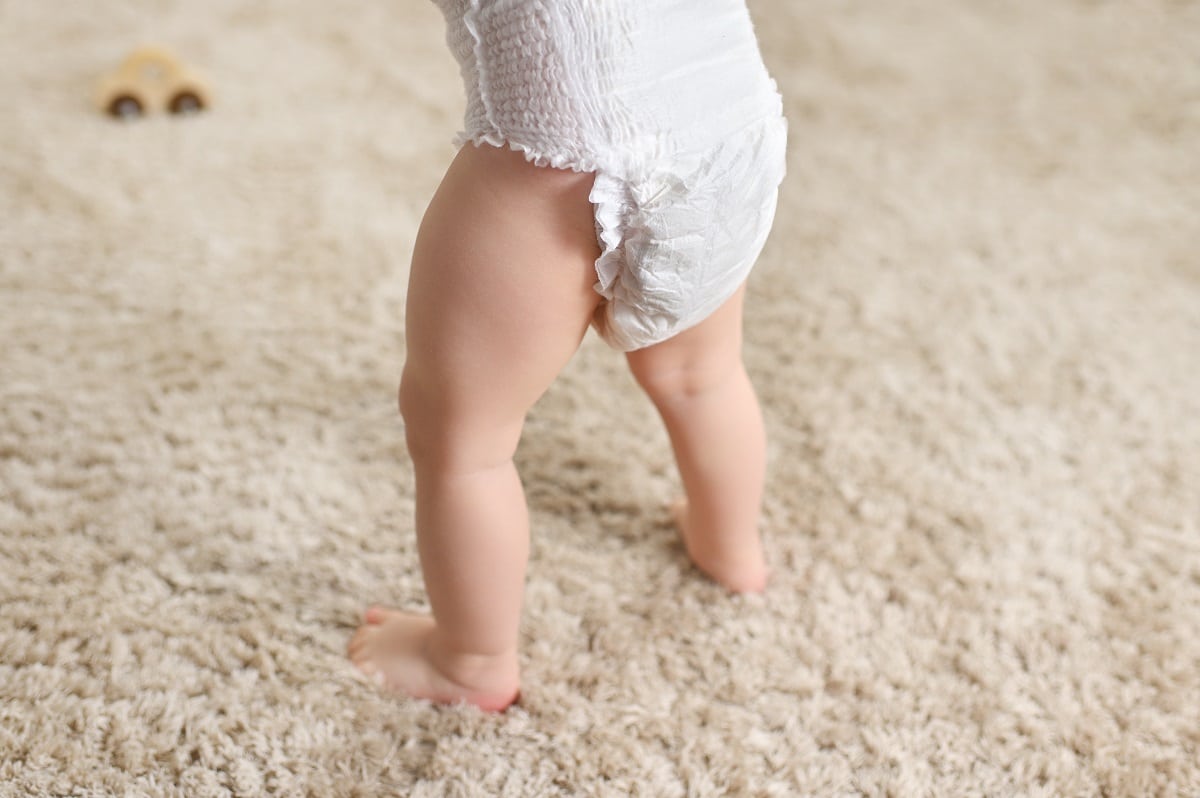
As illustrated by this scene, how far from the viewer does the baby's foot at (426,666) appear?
754mm

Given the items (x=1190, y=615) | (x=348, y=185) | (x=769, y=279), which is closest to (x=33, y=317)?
(x=348, y=185)

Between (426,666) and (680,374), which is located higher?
(680,374)

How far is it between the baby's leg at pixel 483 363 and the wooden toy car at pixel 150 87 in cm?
100

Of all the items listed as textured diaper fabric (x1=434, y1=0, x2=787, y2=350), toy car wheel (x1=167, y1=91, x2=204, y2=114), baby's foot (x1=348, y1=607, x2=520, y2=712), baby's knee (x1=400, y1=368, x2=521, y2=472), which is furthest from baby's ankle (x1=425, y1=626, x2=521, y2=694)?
toy car wheel (x1=167, y1=91, x2=204, y2=114)

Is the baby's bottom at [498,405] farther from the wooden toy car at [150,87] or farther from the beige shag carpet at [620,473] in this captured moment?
the wooden toy car at [150,87]

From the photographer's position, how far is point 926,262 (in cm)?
126

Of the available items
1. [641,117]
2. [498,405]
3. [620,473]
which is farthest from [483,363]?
[620,473]

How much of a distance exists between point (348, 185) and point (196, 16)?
593mm

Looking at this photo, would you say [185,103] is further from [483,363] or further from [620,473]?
[483,363]

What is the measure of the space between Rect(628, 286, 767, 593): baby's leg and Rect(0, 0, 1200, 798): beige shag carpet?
0.13ft

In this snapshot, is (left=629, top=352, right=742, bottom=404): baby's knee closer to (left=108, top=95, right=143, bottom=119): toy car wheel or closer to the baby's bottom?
the baby's bottom

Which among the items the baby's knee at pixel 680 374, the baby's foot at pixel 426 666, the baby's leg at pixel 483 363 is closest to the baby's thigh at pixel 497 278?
the baby's leg at pixel 483 363

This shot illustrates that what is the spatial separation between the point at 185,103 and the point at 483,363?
107 cm

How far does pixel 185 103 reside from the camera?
146cm
